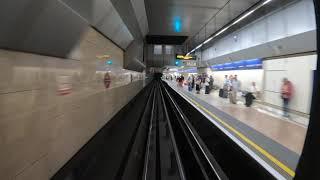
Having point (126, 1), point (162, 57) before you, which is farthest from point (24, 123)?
point (162, 57)

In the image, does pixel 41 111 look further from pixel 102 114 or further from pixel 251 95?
→ pixel 251 95

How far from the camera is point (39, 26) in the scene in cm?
A: 255

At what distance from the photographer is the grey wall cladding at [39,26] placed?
2.08 meters

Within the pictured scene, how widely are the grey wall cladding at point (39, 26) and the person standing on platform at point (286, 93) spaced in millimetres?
8319

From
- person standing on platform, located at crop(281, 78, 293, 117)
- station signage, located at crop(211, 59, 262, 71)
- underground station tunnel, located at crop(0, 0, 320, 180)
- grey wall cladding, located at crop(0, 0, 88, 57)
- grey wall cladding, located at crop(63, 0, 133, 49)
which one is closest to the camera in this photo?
grey wall cladding, located at crop(0, 0, 88, 57)

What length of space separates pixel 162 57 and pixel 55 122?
99.6 feet

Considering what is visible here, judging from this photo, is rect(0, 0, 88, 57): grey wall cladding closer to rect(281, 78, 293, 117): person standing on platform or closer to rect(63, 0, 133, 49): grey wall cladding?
rect(63, 0, 133, 49): grey wall cladding

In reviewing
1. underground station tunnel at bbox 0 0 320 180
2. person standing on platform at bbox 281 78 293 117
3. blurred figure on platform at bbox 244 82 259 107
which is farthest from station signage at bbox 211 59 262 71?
person standing on platform at bbox 281 78 293 117

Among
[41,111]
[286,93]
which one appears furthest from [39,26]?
[286,93]

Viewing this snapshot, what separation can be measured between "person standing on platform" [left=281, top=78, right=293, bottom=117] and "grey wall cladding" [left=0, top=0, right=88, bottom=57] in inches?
328

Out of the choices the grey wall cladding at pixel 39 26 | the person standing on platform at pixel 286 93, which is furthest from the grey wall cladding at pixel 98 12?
the person standing on platform at pixel 286 93

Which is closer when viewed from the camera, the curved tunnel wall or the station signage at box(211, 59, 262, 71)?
the curved tunnel wall

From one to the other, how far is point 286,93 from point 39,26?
9.28 metres

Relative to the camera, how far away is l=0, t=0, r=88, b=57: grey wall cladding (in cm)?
208
